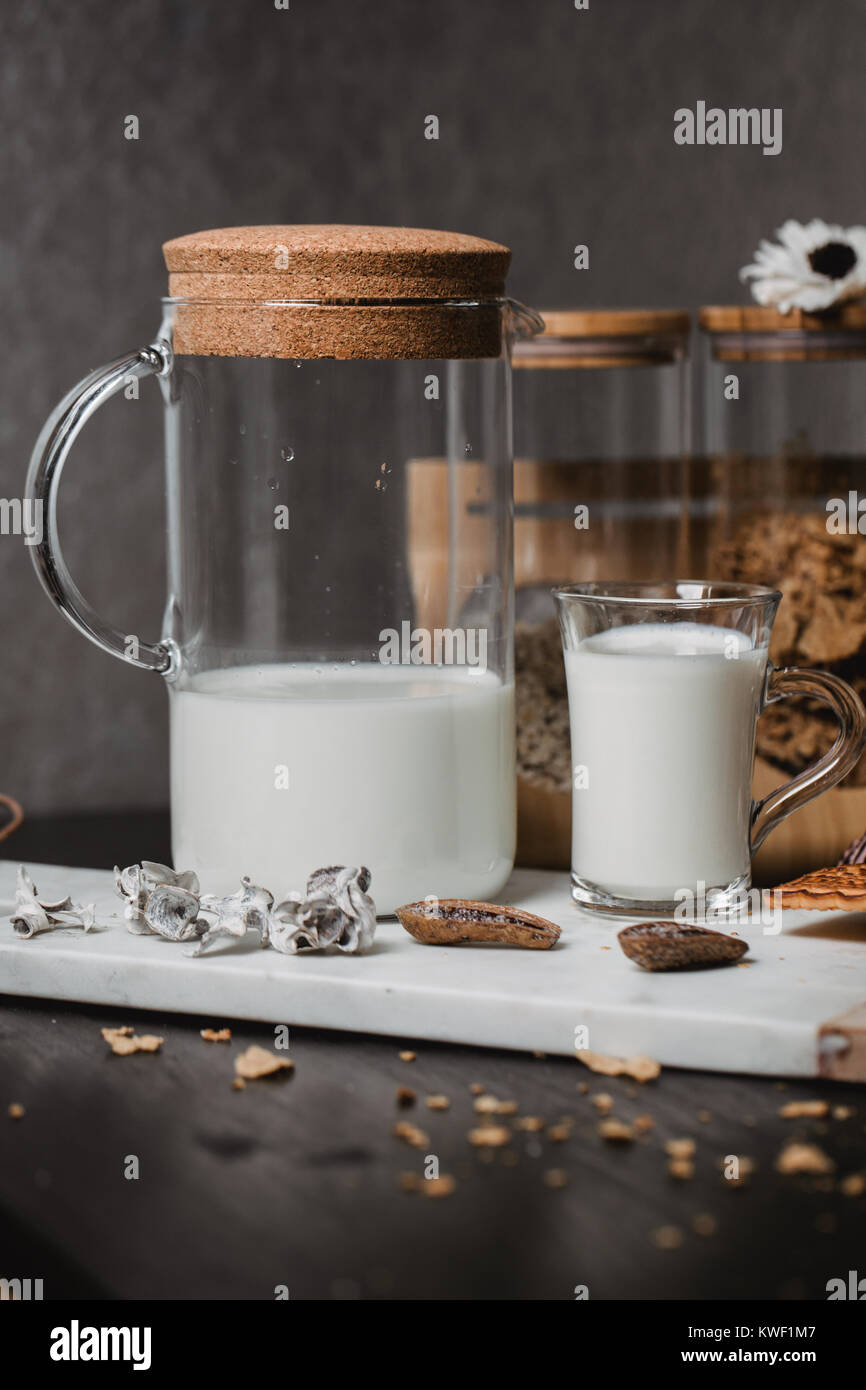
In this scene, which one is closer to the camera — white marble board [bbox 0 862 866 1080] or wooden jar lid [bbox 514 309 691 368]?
→ white marble board [bbox 0 862 866 1080]

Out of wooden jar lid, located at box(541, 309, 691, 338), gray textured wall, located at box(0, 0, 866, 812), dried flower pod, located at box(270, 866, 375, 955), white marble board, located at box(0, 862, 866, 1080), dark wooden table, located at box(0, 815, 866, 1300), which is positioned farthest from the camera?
gray textured wall, located at box(0, 0, 866, 812)

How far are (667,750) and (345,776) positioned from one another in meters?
0.18

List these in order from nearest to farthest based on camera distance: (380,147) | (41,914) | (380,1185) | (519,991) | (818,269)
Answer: (380,1185) < (519,991) < (41,914) < (818,269) < (380,147)

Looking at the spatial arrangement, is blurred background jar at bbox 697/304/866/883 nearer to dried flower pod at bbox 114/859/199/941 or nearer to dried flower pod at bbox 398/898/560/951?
dried flower pod at bbox 398/898/560/951

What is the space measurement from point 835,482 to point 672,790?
0.25m

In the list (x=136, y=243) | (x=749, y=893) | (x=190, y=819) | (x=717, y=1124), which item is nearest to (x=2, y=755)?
(x=136, y=243)

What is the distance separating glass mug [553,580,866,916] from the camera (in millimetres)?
945

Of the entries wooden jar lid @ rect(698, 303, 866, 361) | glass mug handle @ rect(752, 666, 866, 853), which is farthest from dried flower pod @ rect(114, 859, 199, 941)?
wooden jar lid @ rect(698, 303, 866, 361)

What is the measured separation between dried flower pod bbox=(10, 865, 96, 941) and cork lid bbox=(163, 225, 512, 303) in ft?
1.13

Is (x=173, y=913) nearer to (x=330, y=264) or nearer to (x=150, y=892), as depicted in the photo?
(x=150, y=892)

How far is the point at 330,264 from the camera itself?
2.96 ft

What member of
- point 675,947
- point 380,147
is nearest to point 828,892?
point 675,947

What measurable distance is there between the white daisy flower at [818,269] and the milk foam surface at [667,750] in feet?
0.80

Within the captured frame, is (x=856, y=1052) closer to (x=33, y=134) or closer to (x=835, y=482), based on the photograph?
(x=835, y=482)
